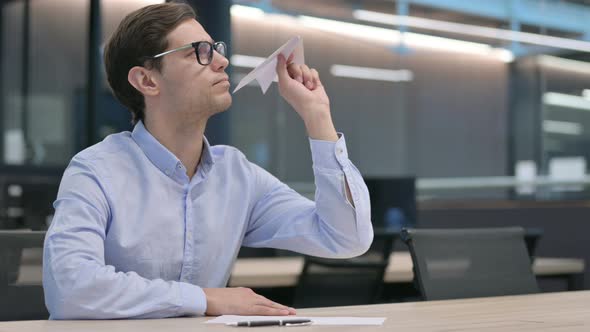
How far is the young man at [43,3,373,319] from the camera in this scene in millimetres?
1909

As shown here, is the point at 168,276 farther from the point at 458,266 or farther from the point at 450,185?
the point at 450,185

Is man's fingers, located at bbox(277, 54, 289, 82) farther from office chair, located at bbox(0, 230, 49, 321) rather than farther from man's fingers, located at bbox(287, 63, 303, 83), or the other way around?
office chair, located at bbox(0, 230, 49, 321)

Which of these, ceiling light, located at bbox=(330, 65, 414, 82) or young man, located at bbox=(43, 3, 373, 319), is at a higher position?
young man, located at bbox=(43, 3, 373, 319)

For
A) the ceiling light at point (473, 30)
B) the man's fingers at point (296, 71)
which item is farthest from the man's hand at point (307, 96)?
the ceiling light at point (473, 30)

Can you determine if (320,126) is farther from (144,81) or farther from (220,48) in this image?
(144,81)

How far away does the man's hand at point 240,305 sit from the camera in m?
1.70

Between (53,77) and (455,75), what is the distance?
392cm

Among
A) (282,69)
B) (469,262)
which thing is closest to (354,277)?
(469,262)

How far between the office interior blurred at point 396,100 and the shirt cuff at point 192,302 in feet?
10.8

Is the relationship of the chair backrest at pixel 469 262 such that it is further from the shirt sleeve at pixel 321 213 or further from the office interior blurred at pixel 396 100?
the office interior blurred at pixel 396 100

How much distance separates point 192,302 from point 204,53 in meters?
0.65

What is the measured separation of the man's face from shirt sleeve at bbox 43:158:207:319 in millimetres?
413

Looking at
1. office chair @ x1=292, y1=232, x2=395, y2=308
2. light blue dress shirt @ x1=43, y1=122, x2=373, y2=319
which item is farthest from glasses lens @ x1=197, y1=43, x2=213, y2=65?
office chair @ x1=292, y1=232, x2=395, y2=308

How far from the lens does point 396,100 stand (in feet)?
24.2
